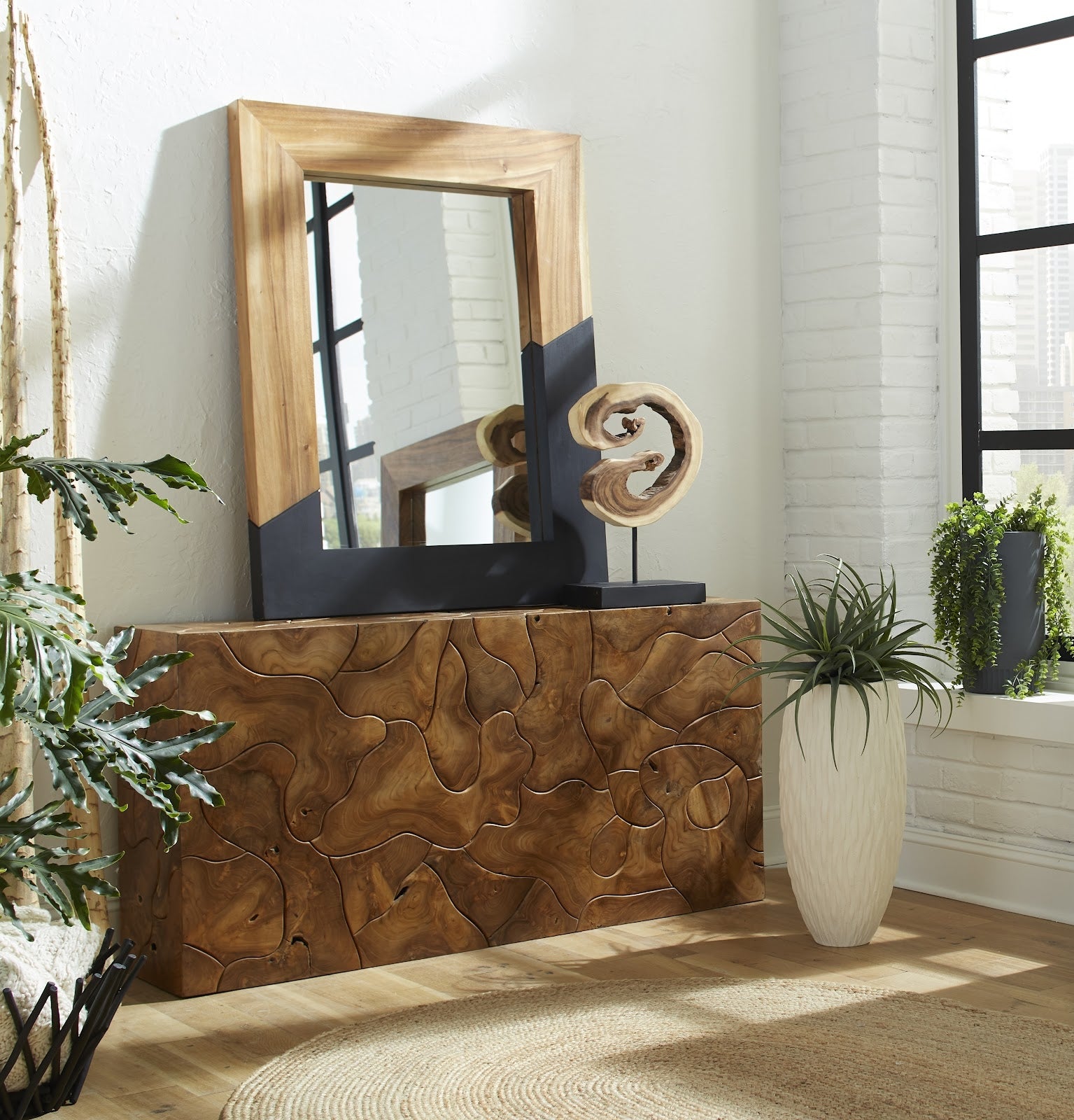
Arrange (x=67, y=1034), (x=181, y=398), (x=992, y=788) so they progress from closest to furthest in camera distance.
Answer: (x=67, y=1034) < (x=181, y=398) < (x=992, y=788)

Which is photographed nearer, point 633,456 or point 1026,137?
→ point 633,456

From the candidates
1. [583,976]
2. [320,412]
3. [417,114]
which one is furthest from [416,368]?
[583,976]

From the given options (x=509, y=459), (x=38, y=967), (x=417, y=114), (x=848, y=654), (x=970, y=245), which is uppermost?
(x=417, y=114)

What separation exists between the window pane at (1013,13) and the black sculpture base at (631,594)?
5.88 feet

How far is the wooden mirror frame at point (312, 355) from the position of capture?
10.9ft

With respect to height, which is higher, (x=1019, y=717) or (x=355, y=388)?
(x=355, y=388)

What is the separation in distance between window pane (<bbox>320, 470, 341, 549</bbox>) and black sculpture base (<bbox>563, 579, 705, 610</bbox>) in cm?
61

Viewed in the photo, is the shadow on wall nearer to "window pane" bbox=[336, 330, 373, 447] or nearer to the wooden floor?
"window pane" bbox=[336, 330, 373, 447]

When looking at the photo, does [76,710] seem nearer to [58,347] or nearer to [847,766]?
[58,347]

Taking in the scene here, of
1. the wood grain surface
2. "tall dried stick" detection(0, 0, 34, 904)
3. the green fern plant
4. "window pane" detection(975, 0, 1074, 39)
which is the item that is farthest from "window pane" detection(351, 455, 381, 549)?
"window pane" detection(975, 0, 1074, 39)

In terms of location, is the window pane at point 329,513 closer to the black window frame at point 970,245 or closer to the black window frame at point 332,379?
the black window frame at point 332,379

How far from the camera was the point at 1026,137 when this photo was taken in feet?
13.0

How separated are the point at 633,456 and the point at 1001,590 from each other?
3.22 feet

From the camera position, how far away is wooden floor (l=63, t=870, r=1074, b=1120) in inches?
101
